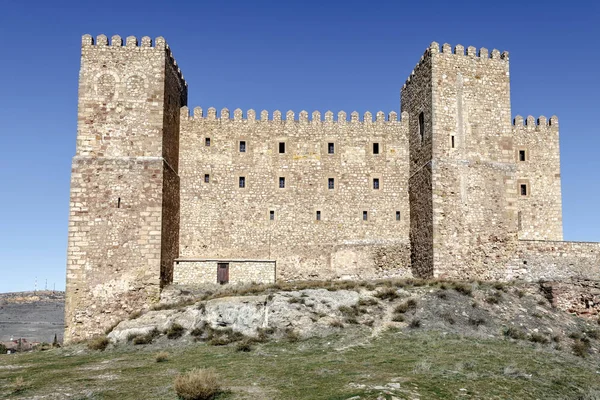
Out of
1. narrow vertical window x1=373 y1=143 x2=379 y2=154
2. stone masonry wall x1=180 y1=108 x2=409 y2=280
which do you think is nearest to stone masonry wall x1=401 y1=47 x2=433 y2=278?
stone masonry wall x1=180 y1=108 x2=409 y2=280

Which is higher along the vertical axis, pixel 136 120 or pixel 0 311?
pixel 136 120

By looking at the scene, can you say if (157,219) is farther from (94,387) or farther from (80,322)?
(94,387)

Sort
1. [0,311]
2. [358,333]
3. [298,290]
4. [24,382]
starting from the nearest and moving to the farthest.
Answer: [24,382] → [358,333] → [298,290] → [0,311]

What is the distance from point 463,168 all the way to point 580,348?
401 inches

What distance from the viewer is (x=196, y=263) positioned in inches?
1097

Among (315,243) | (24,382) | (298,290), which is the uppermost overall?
(315,243)

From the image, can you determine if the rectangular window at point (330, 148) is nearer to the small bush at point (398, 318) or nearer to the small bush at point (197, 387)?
the small bush at point (398, 318)

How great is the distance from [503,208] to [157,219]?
52.6ft

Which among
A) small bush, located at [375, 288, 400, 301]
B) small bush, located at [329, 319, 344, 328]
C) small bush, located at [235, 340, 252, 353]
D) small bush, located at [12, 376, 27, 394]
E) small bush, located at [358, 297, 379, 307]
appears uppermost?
small bush, located at [375, 288, 400, 301]

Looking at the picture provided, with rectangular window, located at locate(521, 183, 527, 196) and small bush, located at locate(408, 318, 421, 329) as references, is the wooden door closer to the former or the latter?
small bush, located at locate(408, 318, 421, 329)

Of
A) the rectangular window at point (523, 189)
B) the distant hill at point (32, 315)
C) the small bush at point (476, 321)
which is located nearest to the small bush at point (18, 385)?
the small bush at point (476, 321)

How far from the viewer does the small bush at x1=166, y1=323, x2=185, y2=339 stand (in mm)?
20953

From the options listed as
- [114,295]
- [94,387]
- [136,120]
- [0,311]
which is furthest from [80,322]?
[0,311]

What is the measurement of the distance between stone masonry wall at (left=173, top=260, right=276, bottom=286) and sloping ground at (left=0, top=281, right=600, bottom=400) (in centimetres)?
222
